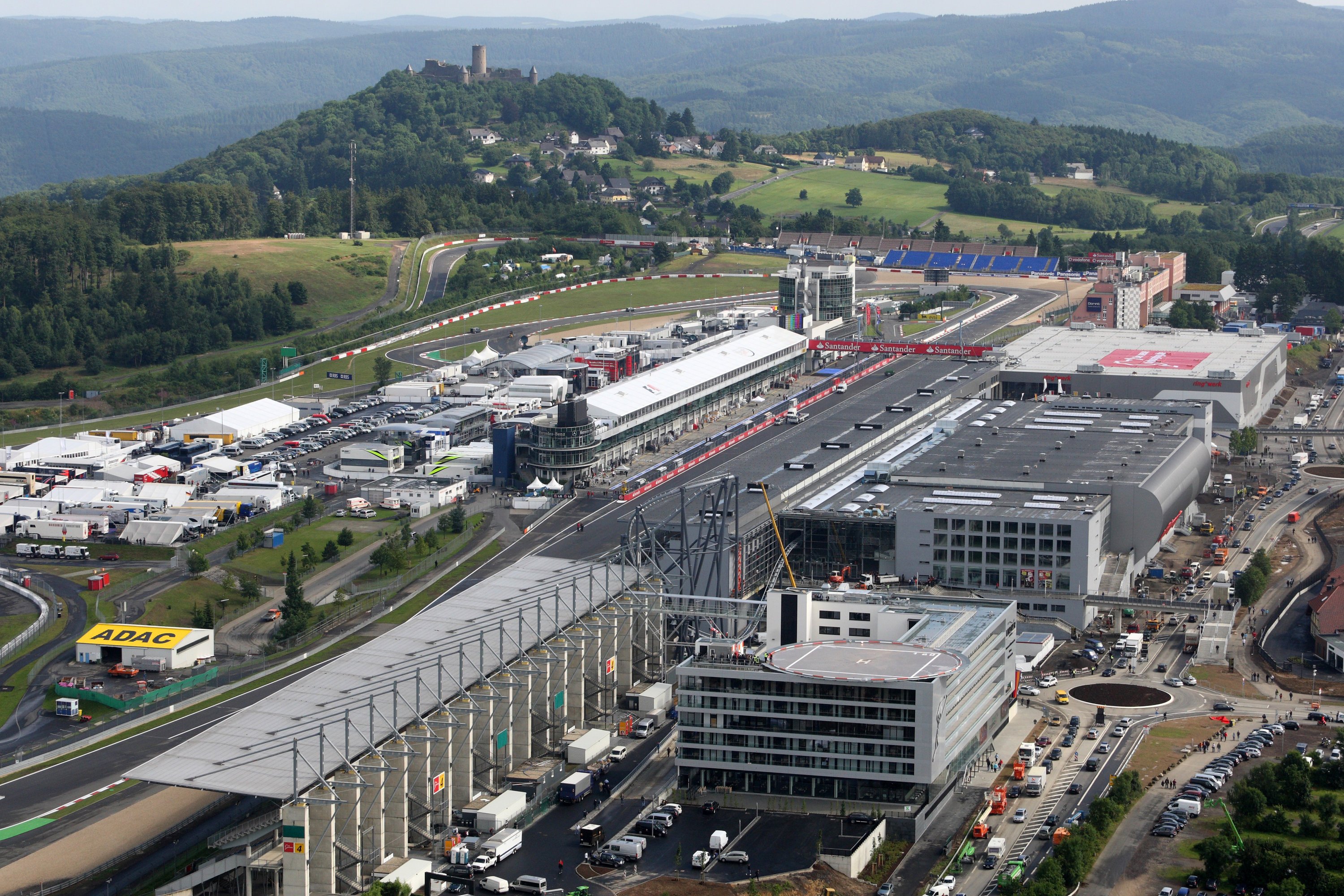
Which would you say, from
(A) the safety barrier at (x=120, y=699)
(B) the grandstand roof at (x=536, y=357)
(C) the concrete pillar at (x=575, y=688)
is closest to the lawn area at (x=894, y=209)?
(B) the grandstand roof at (x=536, y=357)

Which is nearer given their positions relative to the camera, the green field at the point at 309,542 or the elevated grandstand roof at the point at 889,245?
the green field at the point at 309,542

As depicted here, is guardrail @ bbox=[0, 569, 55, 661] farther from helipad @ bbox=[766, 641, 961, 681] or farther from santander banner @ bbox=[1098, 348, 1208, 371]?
santander banner @ bbox=[1098, 348, 1208, 371]

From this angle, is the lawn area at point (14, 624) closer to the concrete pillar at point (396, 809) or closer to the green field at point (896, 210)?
the concrete pillar at point (396, 809)

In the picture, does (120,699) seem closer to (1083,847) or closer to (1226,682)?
(1083,847)

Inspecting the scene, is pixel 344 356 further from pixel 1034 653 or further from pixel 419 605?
pixel 1034 653

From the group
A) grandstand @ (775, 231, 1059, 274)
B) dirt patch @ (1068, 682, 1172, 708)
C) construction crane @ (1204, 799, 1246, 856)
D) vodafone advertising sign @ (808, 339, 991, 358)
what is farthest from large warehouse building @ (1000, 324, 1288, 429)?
construction crane @ (1204, 799, 1246, 856)

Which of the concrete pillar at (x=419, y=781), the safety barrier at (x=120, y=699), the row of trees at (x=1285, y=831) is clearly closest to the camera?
the row of trees at (x=1285, y=831)

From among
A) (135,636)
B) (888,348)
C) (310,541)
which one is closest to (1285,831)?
(135,636)
